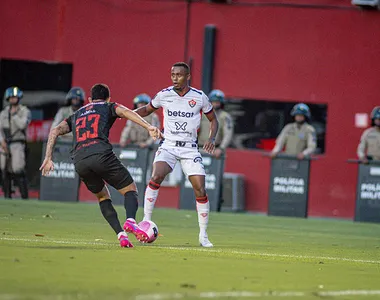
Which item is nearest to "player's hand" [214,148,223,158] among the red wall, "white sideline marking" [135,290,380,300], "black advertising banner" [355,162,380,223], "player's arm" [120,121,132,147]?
"player's arm" [120,121,132,147]

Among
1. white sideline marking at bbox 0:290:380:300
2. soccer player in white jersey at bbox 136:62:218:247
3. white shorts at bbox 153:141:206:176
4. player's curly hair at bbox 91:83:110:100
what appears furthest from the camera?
soccer player in white jersey at bbox 136:62:218:247

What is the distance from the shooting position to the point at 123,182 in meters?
13.0

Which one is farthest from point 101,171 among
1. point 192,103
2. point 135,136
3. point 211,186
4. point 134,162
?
point 135,136

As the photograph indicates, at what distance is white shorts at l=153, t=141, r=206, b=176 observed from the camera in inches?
567

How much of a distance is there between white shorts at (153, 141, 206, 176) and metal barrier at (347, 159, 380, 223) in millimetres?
10488

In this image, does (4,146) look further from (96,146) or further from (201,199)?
(96,146)

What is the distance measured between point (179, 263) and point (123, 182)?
91.9 inches

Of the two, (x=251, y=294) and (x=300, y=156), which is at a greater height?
(x=300, y=156)

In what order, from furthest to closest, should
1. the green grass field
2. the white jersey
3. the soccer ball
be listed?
the white jersey → the soccer ball → the green grass field

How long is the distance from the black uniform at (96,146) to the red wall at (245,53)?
16875mm

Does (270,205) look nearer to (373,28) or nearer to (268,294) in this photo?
(373,28)

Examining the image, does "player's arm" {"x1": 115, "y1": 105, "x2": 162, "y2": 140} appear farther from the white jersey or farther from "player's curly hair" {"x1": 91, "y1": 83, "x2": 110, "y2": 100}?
the white jersey

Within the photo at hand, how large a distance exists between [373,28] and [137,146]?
7931mm

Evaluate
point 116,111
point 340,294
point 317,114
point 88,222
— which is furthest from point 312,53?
point 340,294
